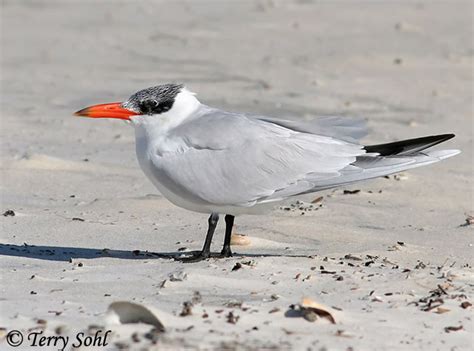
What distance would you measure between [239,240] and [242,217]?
0.56 metres

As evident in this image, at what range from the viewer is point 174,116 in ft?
17.3

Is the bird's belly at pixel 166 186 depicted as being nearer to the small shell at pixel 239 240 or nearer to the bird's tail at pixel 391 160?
the small shell at pixel 239 240

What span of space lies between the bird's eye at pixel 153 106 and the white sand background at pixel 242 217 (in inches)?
26.2

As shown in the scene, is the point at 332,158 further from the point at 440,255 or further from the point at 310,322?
the point at 310,322

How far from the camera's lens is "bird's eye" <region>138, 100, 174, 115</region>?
207 inches

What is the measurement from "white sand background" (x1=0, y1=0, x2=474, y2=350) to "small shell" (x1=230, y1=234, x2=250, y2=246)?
0.04 metres

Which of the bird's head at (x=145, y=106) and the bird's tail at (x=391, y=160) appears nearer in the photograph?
the bird's tail at (x=391, y=160)

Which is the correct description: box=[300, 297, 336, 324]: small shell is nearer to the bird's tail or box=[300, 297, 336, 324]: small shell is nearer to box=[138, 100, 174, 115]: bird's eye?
the bird's tail

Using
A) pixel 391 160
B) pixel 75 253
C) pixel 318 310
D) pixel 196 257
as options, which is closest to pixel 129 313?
pixel 318 310

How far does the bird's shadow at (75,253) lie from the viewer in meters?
5.12

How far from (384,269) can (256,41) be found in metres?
6.45

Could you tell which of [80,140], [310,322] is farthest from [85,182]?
[310,322]

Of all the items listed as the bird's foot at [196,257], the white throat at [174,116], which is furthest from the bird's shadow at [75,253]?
the white throat at [174,116]

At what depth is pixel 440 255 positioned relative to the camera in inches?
207
